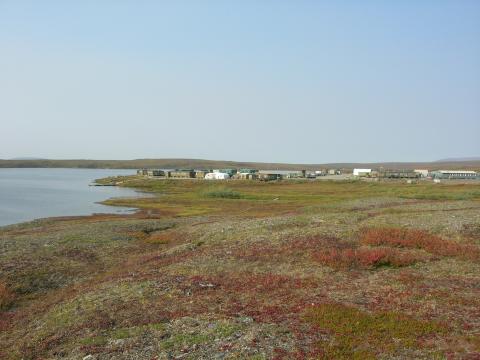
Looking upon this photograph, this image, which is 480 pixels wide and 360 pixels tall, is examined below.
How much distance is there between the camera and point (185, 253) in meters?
36.4

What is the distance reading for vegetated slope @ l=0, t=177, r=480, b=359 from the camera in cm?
1728

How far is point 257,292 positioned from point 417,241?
14.7 m

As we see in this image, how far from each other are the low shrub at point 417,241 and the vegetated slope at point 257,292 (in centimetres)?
12

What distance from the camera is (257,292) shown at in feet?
79.2

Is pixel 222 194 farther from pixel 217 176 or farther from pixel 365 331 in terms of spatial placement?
pixel 365 331

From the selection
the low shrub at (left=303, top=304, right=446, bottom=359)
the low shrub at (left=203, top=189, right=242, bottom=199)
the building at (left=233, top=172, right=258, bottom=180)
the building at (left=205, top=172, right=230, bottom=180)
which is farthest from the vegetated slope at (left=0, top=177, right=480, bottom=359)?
the building at (left=205, top=172, right=230, bottom=180)

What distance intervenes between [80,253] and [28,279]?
794 cm

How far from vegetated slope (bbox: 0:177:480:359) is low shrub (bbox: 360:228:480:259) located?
122 mm

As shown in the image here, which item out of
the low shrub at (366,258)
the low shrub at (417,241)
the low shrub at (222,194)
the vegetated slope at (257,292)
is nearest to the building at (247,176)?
the low shrub at (222,194)

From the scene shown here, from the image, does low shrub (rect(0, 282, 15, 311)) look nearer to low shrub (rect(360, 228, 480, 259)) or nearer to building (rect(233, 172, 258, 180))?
low shrub (rect(360, 228, 480, 259))

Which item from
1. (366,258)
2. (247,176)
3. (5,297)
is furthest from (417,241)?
(247,176)

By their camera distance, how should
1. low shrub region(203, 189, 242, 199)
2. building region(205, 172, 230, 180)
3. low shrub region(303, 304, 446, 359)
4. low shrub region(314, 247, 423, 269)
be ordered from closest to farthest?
1. low shrub region(303, 304, 446, 359)
2. low shrub region(314, 247, 423, 269)
3. low shrub region(203, 189, 242, 199)
4. building region(205, 172, 230, 180)

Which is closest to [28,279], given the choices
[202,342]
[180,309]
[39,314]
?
[39,314]

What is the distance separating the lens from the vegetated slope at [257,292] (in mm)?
17281
